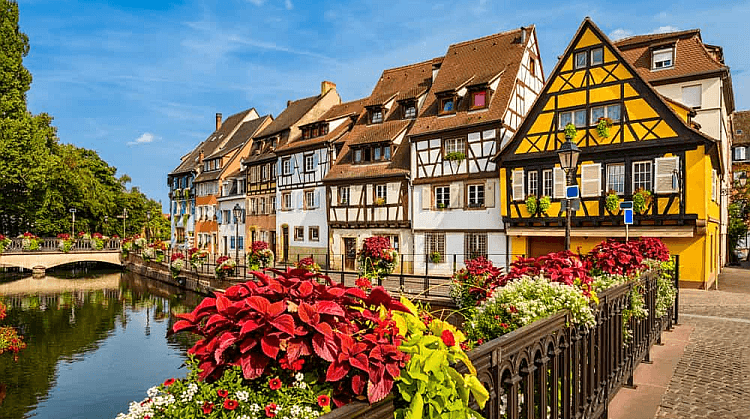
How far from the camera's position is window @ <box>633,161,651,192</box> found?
20.3m

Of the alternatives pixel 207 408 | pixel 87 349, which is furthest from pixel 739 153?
pixel 207 408

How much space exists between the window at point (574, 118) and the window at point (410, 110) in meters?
9.03

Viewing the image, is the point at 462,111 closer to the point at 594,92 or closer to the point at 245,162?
the point at 594,92

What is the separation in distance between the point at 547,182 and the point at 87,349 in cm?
1883

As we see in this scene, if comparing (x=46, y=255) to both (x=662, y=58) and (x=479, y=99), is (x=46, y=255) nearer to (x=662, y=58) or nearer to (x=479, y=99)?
(x=479, y=99)

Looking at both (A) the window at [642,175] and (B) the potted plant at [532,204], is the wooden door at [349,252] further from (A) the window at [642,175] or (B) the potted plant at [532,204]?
(A) the window at [642,175]

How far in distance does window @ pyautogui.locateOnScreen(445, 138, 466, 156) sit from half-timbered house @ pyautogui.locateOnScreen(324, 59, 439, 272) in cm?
253

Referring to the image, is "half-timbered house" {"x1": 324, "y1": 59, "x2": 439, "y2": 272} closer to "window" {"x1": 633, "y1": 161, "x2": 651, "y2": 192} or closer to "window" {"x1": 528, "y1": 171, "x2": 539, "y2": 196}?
"window" {"x1": 528, "y1": 171, "x2": 539, "y2": 196}

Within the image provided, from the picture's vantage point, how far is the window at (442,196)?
26.0 meters

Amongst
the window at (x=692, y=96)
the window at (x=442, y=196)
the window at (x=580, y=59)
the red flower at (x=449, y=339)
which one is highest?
the window at (x=580, y=59)

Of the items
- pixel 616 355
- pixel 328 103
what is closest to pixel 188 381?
pixel 616 355

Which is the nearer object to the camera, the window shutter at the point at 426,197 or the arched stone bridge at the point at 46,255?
the window shutter at the point at 426,197

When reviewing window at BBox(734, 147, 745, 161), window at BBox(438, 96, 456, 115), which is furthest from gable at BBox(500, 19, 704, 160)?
window at BBox(734, 147, 745, 161)

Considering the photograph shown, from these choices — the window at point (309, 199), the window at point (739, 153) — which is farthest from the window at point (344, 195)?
the window at point (739, 153)
